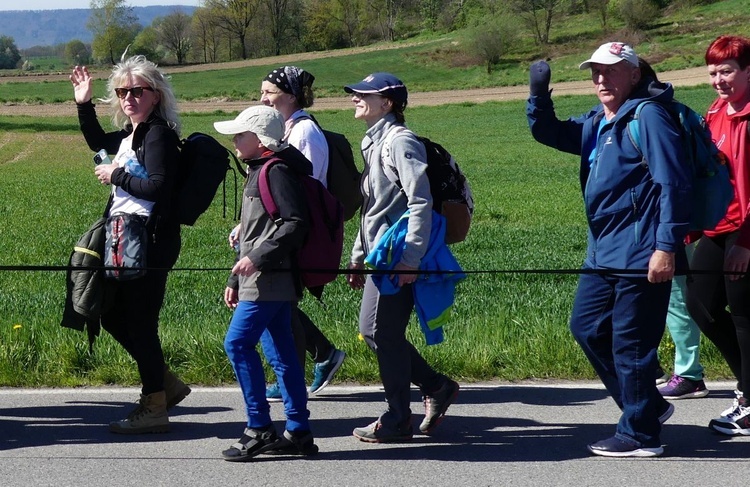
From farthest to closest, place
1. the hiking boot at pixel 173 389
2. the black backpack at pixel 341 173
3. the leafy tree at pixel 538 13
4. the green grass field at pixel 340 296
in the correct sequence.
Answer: the leafy tree at pixel 538 13, the green grass field at pixel 340 296, the black backpack at pixel 341 173, the hiking boot at pixel 173 389

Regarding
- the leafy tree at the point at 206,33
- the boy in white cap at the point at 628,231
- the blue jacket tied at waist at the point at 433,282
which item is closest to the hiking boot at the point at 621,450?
the boy in white cap at the point at 628,231

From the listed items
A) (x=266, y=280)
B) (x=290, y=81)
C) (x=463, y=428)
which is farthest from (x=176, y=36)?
(x=266, y=280)

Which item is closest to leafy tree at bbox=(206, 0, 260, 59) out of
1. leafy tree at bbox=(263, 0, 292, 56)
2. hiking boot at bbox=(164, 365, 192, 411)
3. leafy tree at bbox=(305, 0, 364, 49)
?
leafy tree at bbox=(263, 0, 292, 56)

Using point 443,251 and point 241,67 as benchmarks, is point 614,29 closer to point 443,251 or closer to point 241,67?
point 241,67

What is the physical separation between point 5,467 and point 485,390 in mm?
2640

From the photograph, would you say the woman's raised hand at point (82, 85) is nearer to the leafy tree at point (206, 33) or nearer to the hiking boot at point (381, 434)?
the hiking boot at point (381, 434)

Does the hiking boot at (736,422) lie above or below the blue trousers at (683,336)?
below

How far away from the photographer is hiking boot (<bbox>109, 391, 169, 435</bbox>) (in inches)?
204

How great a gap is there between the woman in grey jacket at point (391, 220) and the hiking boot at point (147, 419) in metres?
0.96

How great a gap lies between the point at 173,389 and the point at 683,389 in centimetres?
275

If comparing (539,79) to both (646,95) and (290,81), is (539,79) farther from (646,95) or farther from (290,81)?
(290,81)

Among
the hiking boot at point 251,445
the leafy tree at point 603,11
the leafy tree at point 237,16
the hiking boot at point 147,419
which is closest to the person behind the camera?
the hiking boot at point 251,445

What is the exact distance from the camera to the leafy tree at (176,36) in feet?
350

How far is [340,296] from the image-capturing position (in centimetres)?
912
